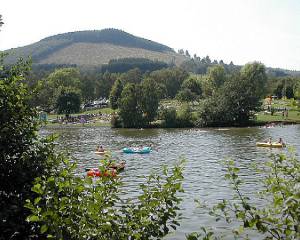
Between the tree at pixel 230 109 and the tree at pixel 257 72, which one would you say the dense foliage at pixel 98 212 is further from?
the tree at pixel 257 72

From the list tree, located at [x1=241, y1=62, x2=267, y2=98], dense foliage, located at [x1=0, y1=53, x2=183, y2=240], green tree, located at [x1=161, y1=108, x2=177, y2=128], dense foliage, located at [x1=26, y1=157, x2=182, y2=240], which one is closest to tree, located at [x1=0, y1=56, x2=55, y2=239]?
dense foliage, located at [x1=0, y1=53, x2=183, y2=240]

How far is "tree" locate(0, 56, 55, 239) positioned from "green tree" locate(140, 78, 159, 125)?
4387 inches

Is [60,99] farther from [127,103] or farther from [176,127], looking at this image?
[176,127]

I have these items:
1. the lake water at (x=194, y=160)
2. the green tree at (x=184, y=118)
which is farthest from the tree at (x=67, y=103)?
the lake water at (x=194, y=160)

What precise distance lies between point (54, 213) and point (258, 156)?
2048 inches

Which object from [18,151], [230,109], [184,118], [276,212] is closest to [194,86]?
[184,118]

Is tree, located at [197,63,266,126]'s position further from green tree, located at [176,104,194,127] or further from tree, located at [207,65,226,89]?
tree, located at [207,65,226,89]

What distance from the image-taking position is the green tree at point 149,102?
402 ft

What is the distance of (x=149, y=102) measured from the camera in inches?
4860

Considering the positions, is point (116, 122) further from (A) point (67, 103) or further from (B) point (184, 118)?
(A) point (67, 103)

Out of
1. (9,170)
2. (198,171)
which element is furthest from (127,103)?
(9,170)

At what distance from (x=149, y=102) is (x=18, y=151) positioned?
11341 cm

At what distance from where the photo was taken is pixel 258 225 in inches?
255

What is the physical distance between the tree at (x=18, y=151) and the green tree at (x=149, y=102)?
111 metres
